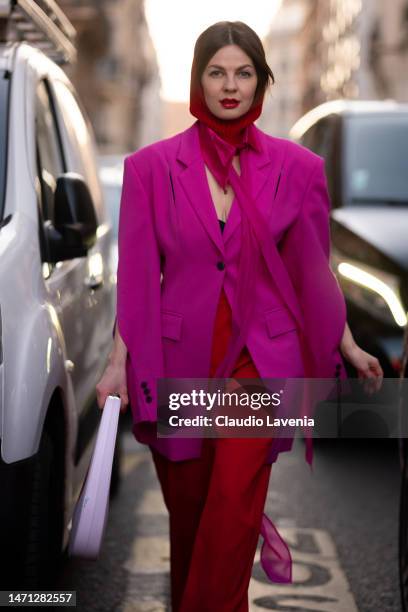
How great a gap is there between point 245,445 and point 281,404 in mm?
154

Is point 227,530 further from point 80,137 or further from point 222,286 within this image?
point 80,137

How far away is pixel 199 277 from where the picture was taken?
344 centimetres

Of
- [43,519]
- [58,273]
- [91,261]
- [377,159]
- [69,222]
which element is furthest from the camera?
[377,159]

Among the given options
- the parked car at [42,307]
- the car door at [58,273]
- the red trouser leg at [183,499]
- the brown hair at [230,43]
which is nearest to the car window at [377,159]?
the parked car at [42,307]

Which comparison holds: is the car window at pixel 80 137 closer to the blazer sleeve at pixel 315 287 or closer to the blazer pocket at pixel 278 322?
the blazer sleeve at pixel 315 287

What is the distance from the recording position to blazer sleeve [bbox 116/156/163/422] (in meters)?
3.46

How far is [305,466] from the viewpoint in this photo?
287 inches

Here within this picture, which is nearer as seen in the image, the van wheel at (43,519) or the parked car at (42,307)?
the parked car at (42,307)

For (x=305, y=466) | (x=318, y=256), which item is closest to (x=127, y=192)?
(x=318, y=256)

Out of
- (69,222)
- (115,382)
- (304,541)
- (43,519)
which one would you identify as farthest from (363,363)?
(304,541)

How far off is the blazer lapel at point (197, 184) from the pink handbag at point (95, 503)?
550 mm

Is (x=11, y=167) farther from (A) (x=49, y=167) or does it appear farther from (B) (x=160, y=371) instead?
(B) (x=160, y=371)

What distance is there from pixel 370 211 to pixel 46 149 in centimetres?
287

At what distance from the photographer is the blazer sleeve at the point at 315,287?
3.49 metres
